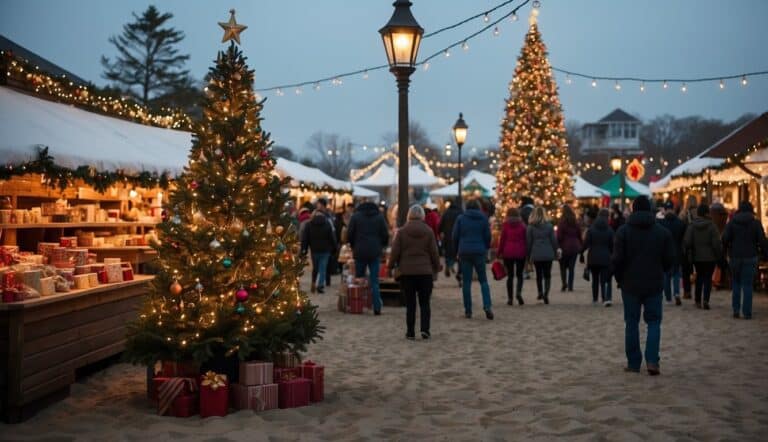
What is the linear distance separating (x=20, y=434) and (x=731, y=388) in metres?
6.20

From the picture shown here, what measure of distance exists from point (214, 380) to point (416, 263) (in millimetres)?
4937

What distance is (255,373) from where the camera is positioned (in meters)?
7.90

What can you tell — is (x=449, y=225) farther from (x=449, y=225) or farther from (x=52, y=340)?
(x=52, y=340)

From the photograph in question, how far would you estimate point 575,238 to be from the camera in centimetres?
1828

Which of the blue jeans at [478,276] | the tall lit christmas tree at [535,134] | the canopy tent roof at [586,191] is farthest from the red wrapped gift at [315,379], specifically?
the canopy tent roof at [586,191]

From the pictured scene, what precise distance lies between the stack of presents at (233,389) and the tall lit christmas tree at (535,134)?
1010 inches

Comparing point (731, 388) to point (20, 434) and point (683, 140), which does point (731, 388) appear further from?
point (683, 140)

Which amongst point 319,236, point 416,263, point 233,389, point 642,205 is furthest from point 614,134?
point 233,389

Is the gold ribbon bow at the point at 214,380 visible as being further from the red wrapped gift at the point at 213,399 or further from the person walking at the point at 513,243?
the person walking at the point at 513,243

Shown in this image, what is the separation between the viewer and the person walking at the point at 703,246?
594 inches

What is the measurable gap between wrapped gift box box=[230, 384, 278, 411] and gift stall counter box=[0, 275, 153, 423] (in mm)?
1612

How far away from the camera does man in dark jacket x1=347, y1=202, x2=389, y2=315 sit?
51.1 ft

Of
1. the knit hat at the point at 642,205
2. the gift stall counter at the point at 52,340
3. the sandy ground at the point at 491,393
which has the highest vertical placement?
the knit hat at the point at 642,205

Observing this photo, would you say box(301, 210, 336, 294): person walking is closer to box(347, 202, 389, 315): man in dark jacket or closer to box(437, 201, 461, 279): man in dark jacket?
box(347, 202, 389, 315): man in dark jacket
